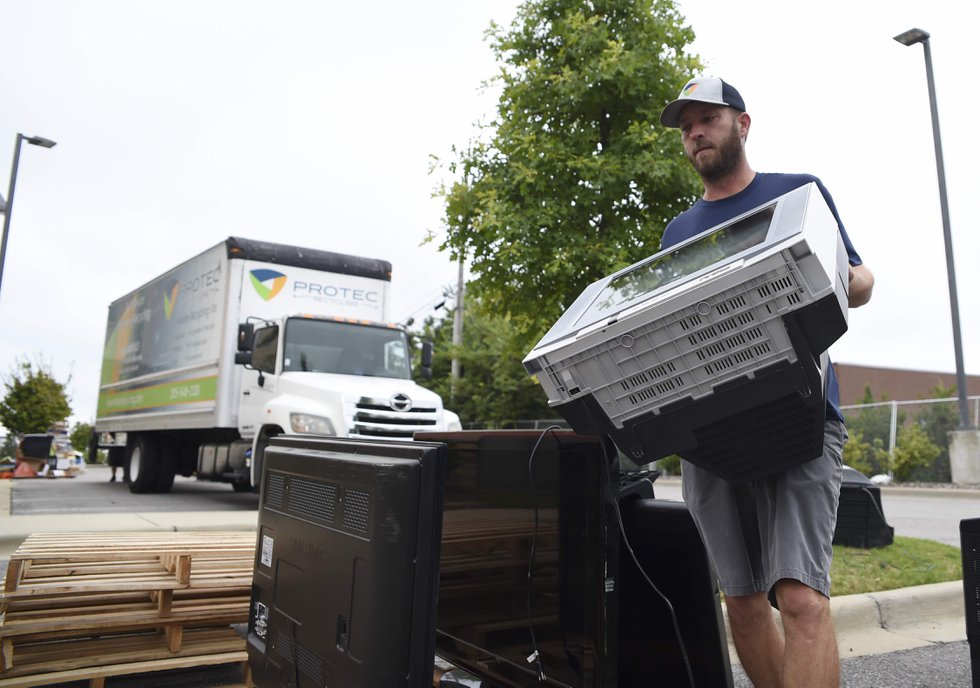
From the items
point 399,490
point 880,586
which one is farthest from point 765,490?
point 880,586

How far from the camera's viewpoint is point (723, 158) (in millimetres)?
2252

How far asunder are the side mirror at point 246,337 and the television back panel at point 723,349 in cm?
785

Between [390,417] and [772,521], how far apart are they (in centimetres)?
686

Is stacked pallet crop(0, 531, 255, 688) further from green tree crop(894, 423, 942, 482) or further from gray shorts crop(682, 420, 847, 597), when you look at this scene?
green tree crop(894, 423, 942, 482)

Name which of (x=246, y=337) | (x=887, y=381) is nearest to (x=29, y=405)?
(x=246, y=337)

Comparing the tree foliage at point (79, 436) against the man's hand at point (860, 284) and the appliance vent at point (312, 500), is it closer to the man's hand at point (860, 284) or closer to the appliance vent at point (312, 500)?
the appliance vent at point (312, 500)

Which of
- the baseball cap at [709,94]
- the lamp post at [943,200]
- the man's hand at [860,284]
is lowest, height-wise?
the man's hand at [860,284]

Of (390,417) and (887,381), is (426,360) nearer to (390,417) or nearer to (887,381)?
(390,417)

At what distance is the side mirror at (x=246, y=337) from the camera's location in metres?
9.01

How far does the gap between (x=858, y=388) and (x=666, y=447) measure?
48976 millimetres

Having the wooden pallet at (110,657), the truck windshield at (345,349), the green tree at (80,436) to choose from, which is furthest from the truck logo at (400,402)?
the green tree at (80,436)

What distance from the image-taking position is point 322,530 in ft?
5.61

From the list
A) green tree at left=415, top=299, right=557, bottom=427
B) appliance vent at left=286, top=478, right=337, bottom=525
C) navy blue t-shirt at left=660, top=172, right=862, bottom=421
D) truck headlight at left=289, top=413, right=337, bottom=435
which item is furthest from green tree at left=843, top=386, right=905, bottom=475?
appliance vent at left=286, top=478, right=337, bottom=525

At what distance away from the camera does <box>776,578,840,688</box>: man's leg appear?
1.82m
